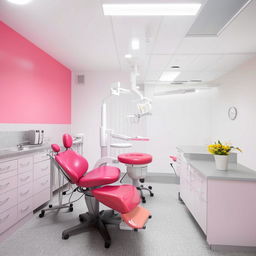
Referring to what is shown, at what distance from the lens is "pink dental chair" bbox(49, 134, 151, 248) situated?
1.63 meters

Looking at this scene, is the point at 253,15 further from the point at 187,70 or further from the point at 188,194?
the point at 188,194

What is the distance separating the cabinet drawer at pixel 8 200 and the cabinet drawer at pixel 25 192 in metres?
0.08

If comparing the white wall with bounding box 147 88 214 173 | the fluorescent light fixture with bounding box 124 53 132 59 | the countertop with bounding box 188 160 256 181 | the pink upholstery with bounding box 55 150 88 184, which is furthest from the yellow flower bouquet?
the white wall with bounding box 147 88 214 173

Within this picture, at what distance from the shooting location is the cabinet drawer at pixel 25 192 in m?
2.11

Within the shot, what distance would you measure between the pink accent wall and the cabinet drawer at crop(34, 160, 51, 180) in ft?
2.51

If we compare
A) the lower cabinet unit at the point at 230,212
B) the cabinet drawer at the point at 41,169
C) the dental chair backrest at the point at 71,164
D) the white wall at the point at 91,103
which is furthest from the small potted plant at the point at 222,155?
the white wall at the point at 91,103

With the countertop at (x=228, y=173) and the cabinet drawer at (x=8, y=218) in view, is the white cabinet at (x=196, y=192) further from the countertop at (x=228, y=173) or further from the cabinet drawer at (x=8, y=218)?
the cabinet drawer at (x=8, y=218)

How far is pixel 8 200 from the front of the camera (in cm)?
193

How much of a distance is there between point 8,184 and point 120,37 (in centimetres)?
242

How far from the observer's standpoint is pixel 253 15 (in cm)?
202

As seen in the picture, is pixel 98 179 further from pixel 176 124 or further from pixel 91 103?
pixel 176 124

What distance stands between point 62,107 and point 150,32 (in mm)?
2468

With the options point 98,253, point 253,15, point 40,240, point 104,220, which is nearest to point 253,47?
point 253,15

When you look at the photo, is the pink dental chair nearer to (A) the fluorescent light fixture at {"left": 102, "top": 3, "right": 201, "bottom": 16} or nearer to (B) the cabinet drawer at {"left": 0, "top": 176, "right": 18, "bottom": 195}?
Result: (B) the cabinet drawer at {"left": 0, "top": 176, "right": 18, "bottom": 195}
